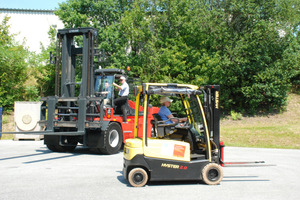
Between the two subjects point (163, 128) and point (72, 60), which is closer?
point (163, 128)

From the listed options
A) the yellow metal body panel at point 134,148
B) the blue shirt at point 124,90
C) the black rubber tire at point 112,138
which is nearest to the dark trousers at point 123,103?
the blue shirt at point 124,90

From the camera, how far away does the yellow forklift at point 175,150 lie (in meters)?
6.84

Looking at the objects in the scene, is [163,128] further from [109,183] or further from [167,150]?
[109,183]

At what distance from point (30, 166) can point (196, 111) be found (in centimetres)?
489

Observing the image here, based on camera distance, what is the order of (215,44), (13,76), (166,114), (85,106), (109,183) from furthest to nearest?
(13,76) → (215,44) → (85,106) → (166,114) → (109,183)

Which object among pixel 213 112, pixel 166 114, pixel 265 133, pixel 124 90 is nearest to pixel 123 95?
pixel 124 90

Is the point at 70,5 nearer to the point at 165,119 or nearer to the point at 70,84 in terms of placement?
the point at 70,84

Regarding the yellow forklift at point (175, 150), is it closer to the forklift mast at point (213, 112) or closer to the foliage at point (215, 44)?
the forklift mast at point (213, 112)

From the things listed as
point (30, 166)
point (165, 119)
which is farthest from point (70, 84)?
point (165, 119)

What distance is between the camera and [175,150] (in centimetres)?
693

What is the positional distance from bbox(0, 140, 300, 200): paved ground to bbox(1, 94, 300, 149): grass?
7.28 meters

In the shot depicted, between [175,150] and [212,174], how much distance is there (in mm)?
970

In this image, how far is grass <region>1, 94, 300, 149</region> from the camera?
17375mm

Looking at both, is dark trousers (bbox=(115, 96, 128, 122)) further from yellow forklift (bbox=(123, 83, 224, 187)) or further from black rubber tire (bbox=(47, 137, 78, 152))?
yellow forklift (bbox=(123, 83, 224, 187))
